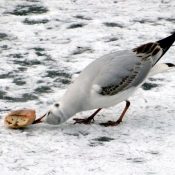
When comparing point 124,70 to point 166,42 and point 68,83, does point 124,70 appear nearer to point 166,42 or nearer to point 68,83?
point 166,42

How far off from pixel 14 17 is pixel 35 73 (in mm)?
1700

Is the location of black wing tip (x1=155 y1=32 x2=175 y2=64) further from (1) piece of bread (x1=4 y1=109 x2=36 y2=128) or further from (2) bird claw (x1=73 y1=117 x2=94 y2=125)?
(1) piece of bread (x1=4 y1=109 x2=36 y2=128)

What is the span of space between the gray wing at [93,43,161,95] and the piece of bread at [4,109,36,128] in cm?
56

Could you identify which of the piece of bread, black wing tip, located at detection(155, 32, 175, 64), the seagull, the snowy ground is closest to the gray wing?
the seagull

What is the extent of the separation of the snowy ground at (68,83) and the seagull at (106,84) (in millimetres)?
148

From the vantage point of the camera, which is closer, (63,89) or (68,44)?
(63,89)

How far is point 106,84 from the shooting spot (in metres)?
4.84

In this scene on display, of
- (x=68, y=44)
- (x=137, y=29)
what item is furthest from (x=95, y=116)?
(x=137, y=29)

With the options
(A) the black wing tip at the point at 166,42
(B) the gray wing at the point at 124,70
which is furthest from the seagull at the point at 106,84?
(A) the black wing tip at the point at 166,42

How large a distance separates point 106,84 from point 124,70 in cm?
26

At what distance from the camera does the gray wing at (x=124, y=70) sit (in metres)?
4.86

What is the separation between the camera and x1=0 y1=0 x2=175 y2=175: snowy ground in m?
4.25

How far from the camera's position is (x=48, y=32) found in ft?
23.4

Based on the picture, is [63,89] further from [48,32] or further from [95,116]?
[48,32]
